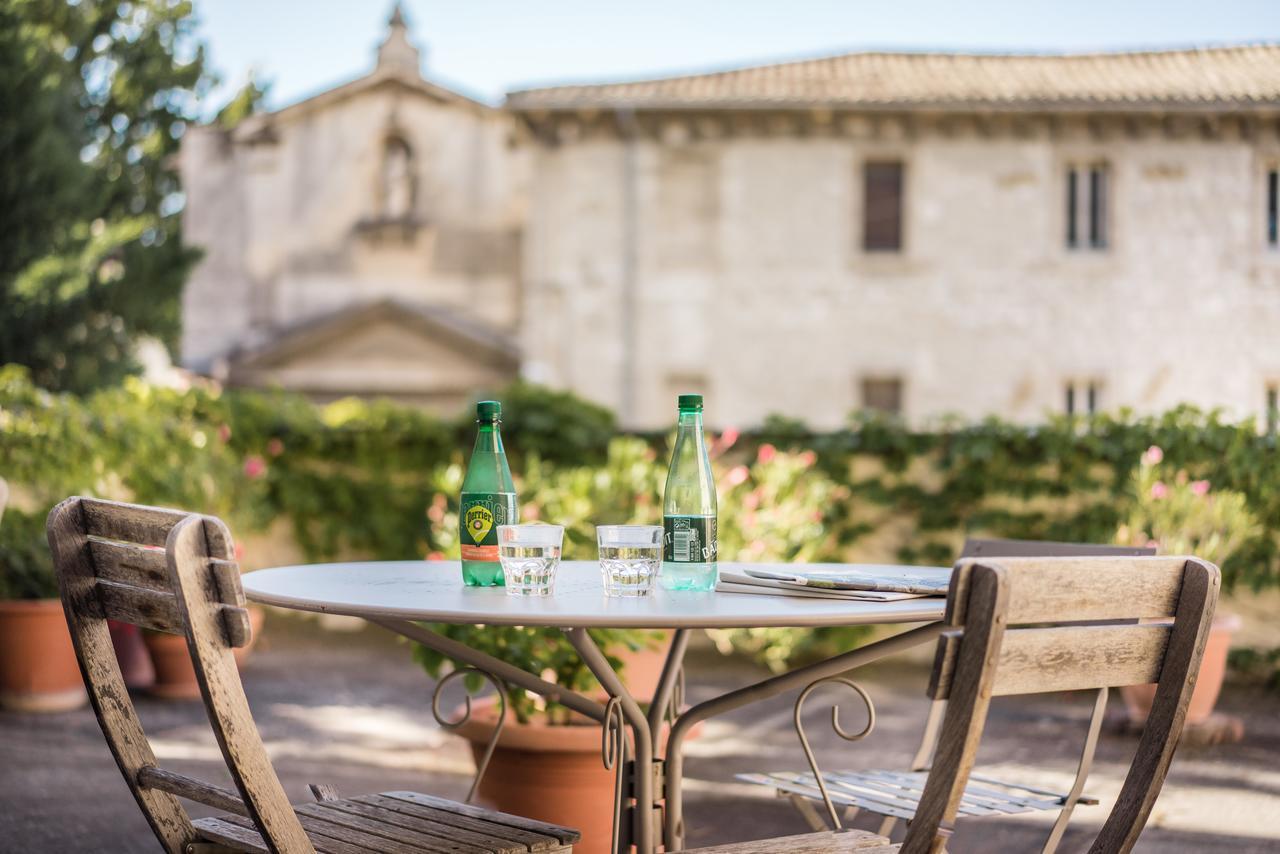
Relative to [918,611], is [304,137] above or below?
above

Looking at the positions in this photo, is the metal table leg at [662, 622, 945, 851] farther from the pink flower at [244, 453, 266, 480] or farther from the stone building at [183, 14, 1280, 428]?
the stone building at [183, 14, 1280, 428]

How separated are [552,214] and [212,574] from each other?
51.0 ft

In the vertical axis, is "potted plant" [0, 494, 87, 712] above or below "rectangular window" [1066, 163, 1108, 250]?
below

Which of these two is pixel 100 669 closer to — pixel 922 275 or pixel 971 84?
pixel 922 275

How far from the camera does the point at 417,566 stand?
10.0 ft

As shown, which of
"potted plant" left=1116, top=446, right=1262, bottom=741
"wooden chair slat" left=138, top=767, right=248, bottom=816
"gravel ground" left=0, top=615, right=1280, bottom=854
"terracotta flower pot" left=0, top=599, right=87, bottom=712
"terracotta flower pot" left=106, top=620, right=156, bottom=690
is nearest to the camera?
"wooden chair slat" left=138, top=767, right=248, bottom=816

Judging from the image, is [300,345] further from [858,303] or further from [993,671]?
[993,671]

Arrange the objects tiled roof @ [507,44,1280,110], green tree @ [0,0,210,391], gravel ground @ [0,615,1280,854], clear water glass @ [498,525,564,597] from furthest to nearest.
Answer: green tree @ [0,0,210,391] < tiled roof @ [507,44,1280,110] < gravel ground @ [0,615,1280,854] < clear water glass @ [498,525,564,597]

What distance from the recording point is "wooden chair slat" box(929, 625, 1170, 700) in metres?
1.73

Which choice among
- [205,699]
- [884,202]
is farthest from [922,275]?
[205,699]

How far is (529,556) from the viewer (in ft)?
7.68

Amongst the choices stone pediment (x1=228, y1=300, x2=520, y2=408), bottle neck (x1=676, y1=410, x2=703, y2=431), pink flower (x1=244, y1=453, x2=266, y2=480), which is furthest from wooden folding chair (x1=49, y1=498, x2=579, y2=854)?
Result: stone pediment (x1=228, y1=300, x2=520, y2=408)

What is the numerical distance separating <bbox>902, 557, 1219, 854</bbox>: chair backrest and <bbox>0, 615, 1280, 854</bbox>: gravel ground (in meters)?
2.44

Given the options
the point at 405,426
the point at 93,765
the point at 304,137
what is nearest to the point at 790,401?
the point at 405,426
